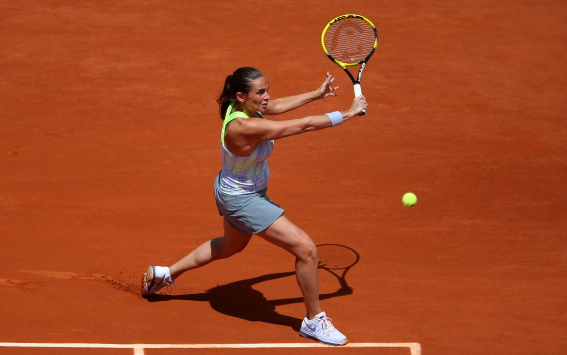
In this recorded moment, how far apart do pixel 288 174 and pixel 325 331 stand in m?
3.66

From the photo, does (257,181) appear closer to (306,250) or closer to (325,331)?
(306,250)

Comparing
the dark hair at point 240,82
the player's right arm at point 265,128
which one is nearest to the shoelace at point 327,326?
the player's right arm at point 265,128

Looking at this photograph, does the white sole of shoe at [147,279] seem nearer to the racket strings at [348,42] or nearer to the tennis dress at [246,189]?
the tennis dress at [246,189]

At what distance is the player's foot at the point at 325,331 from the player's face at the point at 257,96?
63.5 inches

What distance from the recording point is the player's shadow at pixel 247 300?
24.1ft

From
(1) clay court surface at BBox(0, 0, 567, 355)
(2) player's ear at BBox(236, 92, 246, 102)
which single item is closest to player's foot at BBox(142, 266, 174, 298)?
(1) clay court surface at BBox(0, 0, 567, 355)

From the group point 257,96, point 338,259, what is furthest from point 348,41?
point 338,259

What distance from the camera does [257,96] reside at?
6.69 meters

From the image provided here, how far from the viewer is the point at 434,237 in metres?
8.84

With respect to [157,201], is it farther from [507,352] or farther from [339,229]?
[507,352]

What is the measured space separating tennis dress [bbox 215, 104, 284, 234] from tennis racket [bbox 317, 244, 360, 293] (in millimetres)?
1487

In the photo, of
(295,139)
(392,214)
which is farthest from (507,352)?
(295,139)

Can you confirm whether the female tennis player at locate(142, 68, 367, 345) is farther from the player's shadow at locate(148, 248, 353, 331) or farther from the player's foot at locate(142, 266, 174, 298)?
the player's foot at locate(142, 266, 174, 298)

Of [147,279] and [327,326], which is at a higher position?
[147,279]
